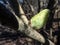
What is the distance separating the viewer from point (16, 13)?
3.15 feet

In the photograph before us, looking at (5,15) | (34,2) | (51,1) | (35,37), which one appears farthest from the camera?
(34,2)

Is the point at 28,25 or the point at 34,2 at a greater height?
the point at 34,2

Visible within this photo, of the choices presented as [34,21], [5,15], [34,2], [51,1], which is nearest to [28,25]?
[34,21]

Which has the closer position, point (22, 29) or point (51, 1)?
point (22, 29)

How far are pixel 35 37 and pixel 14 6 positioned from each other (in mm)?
226

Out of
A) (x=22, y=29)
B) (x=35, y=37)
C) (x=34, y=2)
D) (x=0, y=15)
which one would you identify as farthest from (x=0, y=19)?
(x=34, y=2)

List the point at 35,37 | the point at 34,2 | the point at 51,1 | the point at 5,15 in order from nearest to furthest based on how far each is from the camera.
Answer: the point at 5,15 → the point at 35,37 → the point at 51,1 → the point at 34,2

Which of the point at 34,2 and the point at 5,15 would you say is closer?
the point at 5,15

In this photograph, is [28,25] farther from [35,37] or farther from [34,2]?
[34,2]

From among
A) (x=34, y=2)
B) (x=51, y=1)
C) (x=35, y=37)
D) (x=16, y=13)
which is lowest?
(x=35, y=37)

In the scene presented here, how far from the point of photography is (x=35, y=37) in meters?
1.04

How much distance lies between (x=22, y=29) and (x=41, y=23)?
109mm

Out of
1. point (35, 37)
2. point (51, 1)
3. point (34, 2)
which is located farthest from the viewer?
point (34, 2)

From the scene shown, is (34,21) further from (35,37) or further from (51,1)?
Answer: (51,1)
